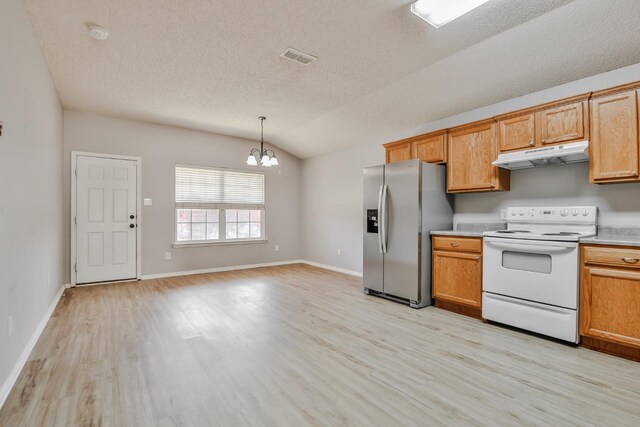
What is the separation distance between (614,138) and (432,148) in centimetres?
173

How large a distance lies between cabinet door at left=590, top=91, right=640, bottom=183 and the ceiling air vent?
8.47ft

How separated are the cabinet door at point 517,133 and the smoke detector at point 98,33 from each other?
3.88 meters

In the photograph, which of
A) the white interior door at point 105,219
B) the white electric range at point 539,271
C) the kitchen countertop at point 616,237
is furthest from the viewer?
the white interior door at point 105,219

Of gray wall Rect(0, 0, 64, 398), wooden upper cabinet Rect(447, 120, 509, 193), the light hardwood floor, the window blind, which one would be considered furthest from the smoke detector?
wooden upper cabinet Rect(447, 120, 509, 193)

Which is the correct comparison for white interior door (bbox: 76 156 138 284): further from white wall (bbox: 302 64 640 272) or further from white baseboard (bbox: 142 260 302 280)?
white wall (bbox: 302 64 640 272)

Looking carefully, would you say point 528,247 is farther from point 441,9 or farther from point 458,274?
point 441,9

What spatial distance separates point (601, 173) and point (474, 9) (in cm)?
174

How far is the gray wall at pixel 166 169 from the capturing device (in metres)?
4.80

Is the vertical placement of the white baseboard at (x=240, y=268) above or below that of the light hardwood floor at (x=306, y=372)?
above

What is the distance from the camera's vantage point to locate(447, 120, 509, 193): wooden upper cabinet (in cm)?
341

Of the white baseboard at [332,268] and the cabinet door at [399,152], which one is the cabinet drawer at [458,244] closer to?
the cabinet door at [399,152]

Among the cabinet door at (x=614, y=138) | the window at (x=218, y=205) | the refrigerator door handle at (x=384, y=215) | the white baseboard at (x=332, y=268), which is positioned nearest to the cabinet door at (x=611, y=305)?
the cabinet door at (x=614, y=138)

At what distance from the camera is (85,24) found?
2650 mm

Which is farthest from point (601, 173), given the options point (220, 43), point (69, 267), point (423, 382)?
point (69, 267)
